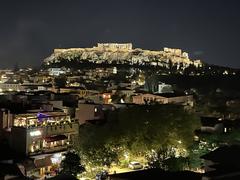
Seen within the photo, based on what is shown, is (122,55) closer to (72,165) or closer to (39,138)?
(39,138)

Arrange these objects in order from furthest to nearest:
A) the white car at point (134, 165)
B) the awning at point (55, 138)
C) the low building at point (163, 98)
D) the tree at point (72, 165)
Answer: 1. the low building at point (163, 98)
2. the awning at point (55, 138)
3. the white car at point (134, 165)
4. the tree at point (72, 165)

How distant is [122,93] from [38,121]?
430 inches

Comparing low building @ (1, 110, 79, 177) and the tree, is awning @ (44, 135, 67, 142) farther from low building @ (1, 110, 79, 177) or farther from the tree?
the tree

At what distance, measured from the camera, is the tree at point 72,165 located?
9422mm

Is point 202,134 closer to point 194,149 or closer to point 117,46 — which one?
point 194,149

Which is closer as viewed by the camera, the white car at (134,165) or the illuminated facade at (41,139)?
the white car at (134,165)

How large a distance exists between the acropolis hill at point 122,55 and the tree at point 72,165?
40107 millimetres

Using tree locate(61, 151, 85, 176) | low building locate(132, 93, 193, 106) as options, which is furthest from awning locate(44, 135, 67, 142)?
low building locate(132, 93, 193, 106)

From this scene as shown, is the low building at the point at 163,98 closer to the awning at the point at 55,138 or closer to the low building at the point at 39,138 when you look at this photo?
the low building at the point at 39,138

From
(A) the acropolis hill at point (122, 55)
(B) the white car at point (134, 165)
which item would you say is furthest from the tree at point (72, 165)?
(A) the acropolis hill at point (122, 55)

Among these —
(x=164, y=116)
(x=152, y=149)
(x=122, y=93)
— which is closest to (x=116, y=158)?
(x=152, y=149)

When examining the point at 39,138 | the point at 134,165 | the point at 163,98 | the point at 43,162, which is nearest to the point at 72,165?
the point at 134,165

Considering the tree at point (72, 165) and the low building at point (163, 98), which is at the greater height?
the low building at point (163, 98)

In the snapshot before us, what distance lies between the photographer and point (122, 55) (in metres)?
56.4
